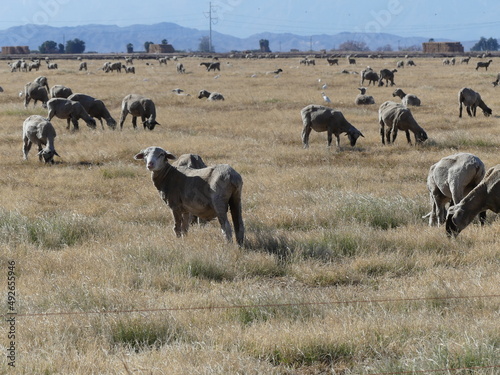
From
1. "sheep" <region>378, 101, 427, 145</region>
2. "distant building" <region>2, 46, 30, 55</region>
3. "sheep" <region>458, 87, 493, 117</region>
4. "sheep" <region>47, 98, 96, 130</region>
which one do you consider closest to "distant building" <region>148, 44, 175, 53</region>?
"distant building" <region>2, 46, 30, 55</region>

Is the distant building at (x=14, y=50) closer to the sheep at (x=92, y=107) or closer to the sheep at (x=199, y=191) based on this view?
the sheep at (x=92, y=107)

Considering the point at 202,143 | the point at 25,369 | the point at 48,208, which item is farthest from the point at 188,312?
the point at 202,143

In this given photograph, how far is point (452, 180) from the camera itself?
10336 mm

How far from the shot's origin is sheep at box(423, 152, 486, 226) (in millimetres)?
10273

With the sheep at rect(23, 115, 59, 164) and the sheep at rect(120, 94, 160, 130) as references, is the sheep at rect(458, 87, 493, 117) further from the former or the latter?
the sheep at rect(23, 115, 59, 164)

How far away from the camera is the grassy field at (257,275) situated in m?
5.87

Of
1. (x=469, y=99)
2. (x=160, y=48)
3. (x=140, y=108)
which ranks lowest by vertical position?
(x=140, y=108)

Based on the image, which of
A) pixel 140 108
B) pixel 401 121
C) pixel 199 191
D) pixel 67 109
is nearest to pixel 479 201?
pixel 199 191

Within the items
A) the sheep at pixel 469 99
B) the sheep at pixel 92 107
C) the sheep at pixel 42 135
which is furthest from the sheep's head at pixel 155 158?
the sheep at pixel 469 99

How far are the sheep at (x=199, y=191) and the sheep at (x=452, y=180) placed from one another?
332 cm

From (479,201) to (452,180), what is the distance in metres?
1.16

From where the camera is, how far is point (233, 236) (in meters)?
10.7

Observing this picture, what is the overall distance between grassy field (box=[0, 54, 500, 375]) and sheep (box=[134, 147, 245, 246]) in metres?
0.39

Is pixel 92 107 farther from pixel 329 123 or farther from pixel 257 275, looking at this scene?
pixel 257 275
